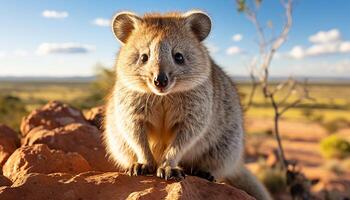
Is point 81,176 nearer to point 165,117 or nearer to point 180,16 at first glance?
point 165,117

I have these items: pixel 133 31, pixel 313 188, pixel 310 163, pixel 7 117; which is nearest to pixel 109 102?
pixel 133 31

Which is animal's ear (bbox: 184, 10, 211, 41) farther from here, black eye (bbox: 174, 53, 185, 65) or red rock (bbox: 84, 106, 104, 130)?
red rock (bbox: 84, 106, 104, 130)

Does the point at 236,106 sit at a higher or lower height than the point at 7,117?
higher

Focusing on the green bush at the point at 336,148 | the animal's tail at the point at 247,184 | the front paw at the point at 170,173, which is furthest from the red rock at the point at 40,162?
the green bush at the point at 336,148

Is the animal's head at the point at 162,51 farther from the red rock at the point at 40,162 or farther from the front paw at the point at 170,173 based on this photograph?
the red rock at the point at 40,162

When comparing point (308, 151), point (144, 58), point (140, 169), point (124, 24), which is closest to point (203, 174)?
point (140, 169)

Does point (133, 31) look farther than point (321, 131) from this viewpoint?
No

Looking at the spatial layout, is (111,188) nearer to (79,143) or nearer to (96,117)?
(79,143)

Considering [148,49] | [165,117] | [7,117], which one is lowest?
[7,117]
